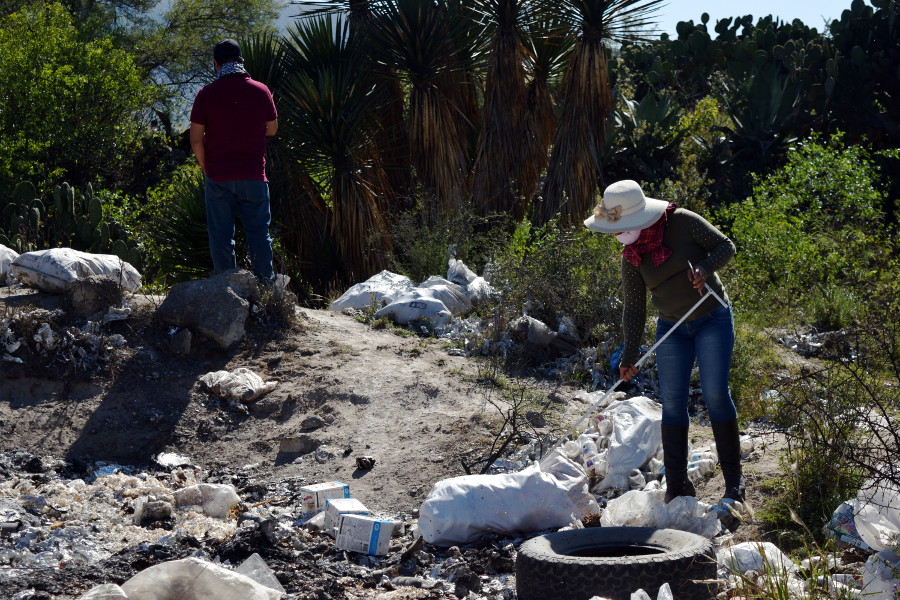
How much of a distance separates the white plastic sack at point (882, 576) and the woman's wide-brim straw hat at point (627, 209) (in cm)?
163

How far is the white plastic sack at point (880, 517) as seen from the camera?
3.55 m

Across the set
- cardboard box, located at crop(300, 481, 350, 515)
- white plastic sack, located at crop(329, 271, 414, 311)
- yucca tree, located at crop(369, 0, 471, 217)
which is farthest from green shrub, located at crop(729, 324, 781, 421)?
yucca tree, located at crop(369, 0, 471, 217)

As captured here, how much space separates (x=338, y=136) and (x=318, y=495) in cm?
656

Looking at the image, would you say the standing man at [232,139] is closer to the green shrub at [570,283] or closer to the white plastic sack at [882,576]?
the green shrub at [570,283]

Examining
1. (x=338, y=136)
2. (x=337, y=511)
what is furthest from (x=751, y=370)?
(x=338, y=136)

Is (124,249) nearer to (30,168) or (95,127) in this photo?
(30,168)

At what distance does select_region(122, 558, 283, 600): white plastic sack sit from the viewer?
3258mm

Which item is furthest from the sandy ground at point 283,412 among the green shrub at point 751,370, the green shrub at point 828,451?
the green shrub at point 828,451

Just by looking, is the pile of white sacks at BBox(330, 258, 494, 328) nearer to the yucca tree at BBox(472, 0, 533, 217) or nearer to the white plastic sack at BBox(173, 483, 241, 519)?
the yucca tree at BBox(472, 0, 533, 217)

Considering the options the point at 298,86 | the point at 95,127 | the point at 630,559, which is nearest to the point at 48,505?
the point at 630,559

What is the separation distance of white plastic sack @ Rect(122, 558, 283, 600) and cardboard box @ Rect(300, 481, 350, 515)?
5.39ft

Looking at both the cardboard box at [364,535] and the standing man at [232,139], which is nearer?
the cardboard box at [364,535]

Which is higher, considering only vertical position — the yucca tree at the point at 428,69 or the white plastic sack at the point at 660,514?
the yucca tree at the point at 428,69

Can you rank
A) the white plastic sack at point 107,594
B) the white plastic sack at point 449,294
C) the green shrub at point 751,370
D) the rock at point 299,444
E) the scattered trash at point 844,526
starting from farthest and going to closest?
the white plastic sack at point 449,294, the green shrub at point 751,370, the rock at point 299,444, the scattered trash at point 844,526, the white plastic sack at point 107,594
